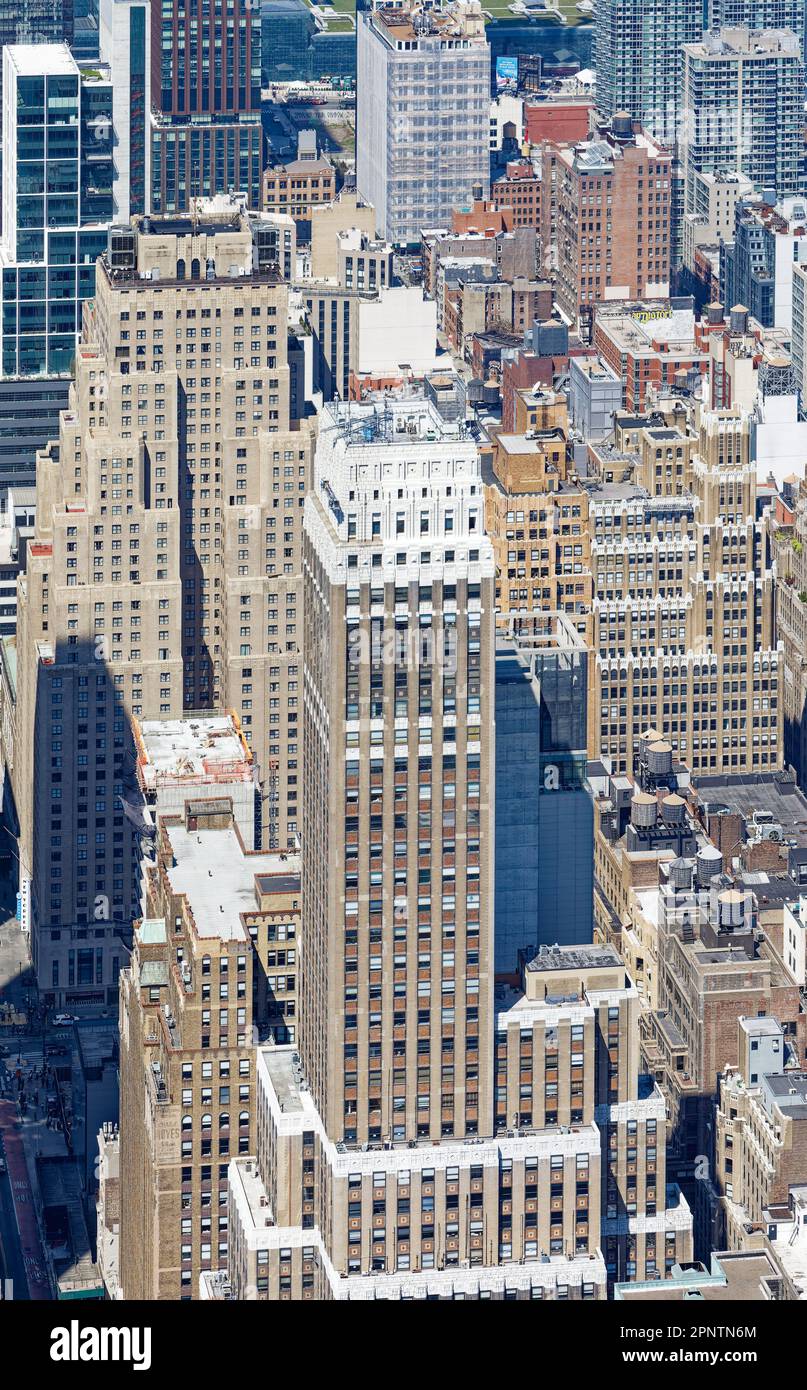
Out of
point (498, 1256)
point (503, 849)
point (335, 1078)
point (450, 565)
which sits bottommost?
point (498, 1256)

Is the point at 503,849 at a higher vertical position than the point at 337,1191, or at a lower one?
higher

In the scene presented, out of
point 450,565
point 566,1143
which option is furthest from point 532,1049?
point 450,565
